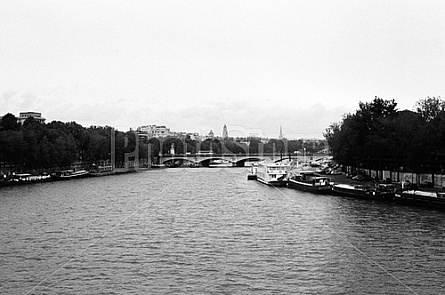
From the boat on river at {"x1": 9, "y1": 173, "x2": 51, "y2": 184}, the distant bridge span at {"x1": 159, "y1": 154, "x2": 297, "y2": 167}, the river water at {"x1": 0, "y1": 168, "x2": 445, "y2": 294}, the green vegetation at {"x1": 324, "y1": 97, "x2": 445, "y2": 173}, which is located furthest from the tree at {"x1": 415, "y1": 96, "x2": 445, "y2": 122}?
the distant bridge span at {"x1": 159, "y1": 154, "x2": 297, "y2": 167}

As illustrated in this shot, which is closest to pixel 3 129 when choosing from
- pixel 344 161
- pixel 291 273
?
pixel 344 161

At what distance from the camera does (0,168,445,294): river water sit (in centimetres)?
1991

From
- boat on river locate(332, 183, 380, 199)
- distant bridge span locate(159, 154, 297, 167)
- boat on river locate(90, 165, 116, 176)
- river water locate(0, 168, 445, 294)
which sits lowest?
river water locate(0, 168, 445, 294)

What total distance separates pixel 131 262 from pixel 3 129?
58796 millimetres

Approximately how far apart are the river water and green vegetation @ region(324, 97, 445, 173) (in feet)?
23.1

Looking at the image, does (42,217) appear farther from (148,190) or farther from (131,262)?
(148,190)

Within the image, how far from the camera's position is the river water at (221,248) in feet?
65.3

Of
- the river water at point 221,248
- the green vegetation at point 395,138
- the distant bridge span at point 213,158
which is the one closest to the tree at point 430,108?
the green vegetation at point 395,138

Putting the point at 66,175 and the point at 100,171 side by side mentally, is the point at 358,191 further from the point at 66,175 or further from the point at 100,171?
the point at 100,171

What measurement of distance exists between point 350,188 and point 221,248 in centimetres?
2518

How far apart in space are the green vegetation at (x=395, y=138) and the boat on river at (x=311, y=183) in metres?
5.16

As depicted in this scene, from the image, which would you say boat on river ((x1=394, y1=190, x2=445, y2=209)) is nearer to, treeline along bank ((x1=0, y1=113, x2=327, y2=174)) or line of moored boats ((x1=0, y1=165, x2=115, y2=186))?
line of moored boats ((x1=0, y1=165, x2=115, y2=186))

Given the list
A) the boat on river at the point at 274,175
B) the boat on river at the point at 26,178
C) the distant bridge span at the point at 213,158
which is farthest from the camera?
the distant bridge span at the point at 213,158

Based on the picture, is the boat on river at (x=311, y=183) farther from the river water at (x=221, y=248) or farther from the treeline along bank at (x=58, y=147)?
the treeline along bank at (x=58, y=147)
